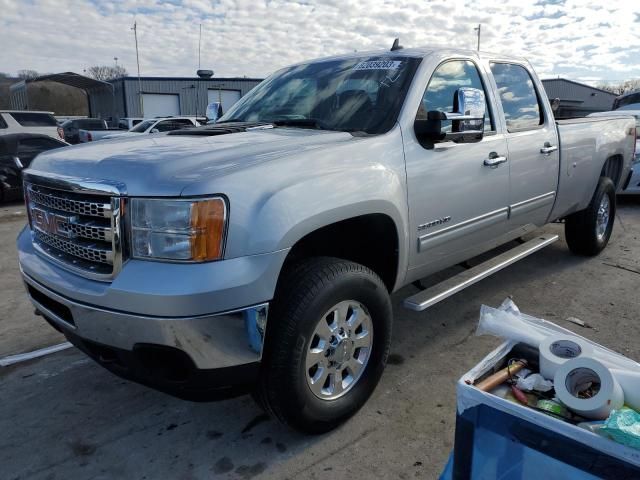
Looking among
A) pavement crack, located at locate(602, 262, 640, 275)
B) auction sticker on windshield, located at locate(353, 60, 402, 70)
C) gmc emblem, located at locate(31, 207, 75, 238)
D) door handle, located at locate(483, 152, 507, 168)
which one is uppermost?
auction sticker on windshield, located at locate(353, 60, 402, 70)

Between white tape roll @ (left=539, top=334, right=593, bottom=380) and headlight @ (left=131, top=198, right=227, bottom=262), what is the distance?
1.25m

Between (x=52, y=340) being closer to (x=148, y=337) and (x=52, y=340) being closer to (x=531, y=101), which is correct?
(x=148, y=337)

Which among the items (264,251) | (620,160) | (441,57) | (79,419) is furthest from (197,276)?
(620,160)

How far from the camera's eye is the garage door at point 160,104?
34.5m

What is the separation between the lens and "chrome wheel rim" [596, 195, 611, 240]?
217 inches

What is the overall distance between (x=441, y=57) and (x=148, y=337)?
2.55m

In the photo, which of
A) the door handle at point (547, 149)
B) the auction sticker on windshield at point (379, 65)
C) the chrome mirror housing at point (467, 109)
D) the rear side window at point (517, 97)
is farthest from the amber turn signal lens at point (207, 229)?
the door handle at point (547, 149)

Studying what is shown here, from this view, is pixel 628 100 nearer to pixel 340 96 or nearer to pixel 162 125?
pixel 340 96

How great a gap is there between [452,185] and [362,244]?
28.9 inches

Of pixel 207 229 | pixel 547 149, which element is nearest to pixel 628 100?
pixel 547 149

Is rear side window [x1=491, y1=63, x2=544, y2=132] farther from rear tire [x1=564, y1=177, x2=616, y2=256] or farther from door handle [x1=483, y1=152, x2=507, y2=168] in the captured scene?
rear tire [x1=564, y1=177, x2=616, y2=256]

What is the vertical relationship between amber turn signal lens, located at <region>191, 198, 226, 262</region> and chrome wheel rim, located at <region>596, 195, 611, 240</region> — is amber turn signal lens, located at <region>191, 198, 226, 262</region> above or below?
above

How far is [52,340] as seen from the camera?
3840mm

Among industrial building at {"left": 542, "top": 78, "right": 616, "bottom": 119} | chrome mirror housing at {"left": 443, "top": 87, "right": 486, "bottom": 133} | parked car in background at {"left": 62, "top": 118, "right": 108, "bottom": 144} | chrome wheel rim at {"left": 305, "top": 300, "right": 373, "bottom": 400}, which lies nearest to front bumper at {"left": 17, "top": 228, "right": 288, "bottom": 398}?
chrome wheel rim at {"left": 305, "top": 300, "right": 373, "bottom": 400}
